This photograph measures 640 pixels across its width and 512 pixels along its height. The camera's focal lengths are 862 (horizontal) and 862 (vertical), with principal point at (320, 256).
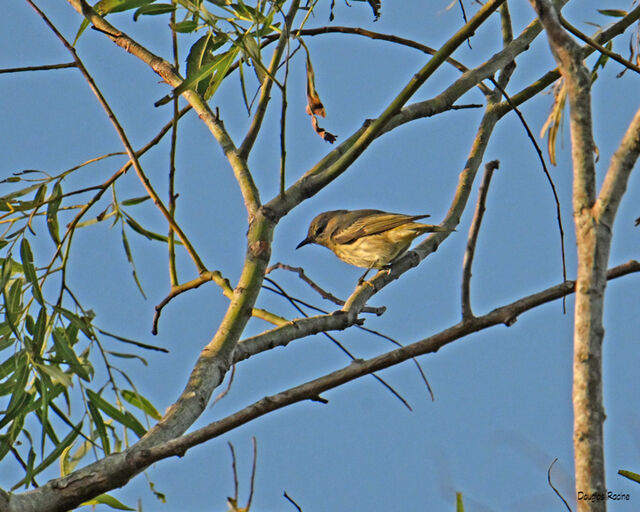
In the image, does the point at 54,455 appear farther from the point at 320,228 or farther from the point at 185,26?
the point at 320,228

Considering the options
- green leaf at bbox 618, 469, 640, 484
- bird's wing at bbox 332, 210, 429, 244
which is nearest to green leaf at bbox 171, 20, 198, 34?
green leaf at bbox 618, 469, 640, 484

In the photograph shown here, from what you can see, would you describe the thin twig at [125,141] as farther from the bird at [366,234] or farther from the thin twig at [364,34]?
the bird at [366,234]

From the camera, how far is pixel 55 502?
1.96m

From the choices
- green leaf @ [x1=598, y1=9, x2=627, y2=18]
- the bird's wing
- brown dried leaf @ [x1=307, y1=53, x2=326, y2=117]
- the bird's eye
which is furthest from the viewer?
the bird's eye

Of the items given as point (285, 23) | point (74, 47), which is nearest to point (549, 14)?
point (285, 23)

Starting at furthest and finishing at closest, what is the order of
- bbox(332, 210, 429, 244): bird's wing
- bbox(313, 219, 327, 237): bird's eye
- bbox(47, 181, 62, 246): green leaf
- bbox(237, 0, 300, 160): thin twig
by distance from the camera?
bbox(313, 219, 327, 237): bird's eye, bbox(332, 210, 429, 244): bird's wing, bbox(47, 181, 62, 246): green leaf, bbox(237, 0, 300, 160): thin twig

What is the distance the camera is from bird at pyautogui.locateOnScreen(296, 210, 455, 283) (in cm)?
552

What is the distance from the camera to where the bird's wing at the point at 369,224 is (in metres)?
5.74

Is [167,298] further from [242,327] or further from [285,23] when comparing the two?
[285,23]

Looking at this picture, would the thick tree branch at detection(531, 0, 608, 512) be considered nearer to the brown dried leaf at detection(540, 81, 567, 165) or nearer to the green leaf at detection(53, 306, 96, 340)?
the green leaf at detection(53, 306, 96, 340)

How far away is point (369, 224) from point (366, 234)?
18 cm

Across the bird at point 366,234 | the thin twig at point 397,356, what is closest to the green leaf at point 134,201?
the bird at point 366,234

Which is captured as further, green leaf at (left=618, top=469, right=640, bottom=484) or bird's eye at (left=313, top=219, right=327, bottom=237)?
bird's eye at (left=313, top=219, right=327, bottom=237)

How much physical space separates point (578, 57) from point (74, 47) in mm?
1782
